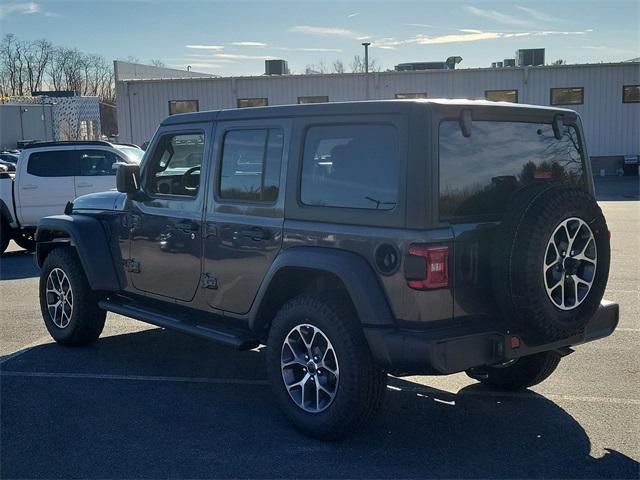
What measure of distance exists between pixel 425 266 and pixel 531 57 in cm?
2720

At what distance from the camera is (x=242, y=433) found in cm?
449

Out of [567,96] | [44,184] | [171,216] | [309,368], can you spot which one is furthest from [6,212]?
[567,96]

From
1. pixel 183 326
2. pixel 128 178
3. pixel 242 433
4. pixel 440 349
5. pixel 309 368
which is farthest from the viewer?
pixel 128 178

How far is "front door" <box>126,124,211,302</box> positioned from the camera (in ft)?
17.3

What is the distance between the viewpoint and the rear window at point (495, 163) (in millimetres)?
4035

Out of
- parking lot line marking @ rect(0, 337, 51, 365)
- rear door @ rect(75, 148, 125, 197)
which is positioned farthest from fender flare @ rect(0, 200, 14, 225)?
parking lot line marking @ rect(0, 337, 51, 365)

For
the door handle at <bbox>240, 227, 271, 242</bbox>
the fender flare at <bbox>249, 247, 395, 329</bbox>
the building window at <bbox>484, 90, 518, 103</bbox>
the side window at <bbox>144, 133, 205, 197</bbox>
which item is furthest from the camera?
the building window at <bbox>484, 90, 518, 103</bbox>

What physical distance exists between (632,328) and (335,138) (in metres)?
3.94

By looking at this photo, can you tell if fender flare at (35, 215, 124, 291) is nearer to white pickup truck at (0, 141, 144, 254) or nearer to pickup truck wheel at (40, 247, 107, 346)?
pickup truck wheel at (40, 247, 107, 346)

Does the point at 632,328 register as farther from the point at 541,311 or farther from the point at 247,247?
the point at 247,247

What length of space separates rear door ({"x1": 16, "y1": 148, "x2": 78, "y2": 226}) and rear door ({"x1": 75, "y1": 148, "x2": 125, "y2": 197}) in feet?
0.41

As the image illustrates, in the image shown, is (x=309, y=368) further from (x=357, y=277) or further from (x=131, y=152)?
(x=131, y=152)

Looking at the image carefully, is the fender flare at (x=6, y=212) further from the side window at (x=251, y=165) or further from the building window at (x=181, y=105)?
the building window at (x=181, y=105)

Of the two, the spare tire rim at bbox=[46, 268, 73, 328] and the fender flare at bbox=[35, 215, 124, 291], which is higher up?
the fender flare at bbox=[35, 215, 124, 291]
